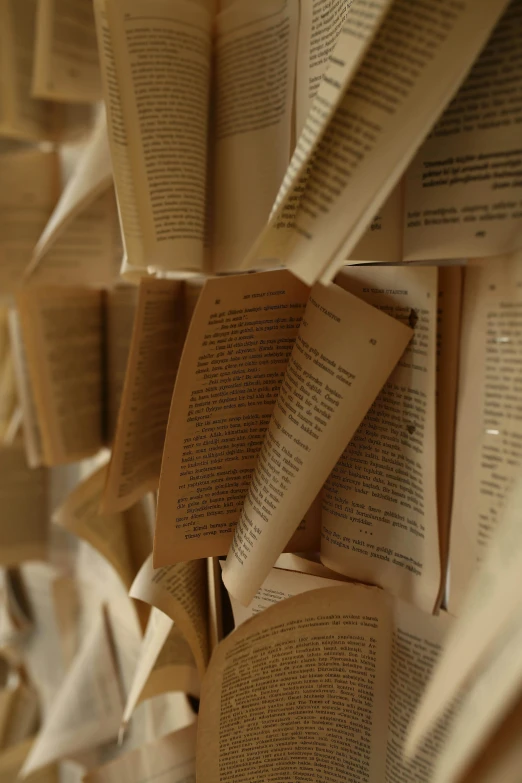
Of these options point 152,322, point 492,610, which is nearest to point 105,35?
point 152,322

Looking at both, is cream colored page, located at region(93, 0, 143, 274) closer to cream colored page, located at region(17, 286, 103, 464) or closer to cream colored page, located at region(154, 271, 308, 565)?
cream colored page, located at region(154, 271, 308, 565)

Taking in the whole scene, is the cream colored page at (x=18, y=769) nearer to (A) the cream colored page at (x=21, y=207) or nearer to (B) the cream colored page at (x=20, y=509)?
(B) the cream colored page at (x=20, y=509)

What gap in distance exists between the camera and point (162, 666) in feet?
1.82

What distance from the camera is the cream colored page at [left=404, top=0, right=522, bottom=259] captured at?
0.31 metres

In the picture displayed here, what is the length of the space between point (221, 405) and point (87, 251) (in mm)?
376

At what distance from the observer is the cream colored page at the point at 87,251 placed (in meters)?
0.69

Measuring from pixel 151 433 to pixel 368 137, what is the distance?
318 mm

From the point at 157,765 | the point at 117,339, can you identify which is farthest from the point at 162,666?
the point at 117,339

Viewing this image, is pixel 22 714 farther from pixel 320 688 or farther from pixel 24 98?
pixel 24 98

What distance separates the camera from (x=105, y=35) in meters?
0.44

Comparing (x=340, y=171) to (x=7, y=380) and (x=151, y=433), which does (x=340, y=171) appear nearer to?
(x=151, y=433)

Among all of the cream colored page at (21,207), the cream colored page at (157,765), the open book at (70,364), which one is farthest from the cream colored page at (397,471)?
the cream colored page at (21,207)

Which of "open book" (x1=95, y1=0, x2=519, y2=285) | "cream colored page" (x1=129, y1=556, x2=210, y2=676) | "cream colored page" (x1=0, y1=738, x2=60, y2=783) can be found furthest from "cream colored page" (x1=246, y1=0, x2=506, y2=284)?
"cream colored page" (x1=0, y1=738, x2=60, y2=783)

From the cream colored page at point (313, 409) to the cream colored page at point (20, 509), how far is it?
0.60 metres
